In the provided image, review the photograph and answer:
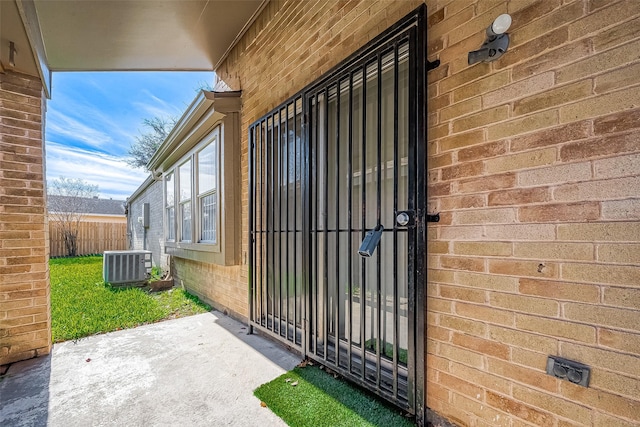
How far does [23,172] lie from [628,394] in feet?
13.6

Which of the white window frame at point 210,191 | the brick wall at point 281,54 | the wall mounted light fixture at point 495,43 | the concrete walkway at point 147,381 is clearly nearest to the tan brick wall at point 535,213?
the wall mounted light fixture at point 495,43

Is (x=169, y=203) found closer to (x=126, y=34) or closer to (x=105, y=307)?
(x=105, y=307)

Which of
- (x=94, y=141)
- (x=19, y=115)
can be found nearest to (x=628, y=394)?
(x=19, y=115)

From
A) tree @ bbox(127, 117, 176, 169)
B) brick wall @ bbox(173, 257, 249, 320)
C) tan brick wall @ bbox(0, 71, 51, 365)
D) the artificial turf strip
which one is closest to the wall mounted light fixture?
the artificial turf strip

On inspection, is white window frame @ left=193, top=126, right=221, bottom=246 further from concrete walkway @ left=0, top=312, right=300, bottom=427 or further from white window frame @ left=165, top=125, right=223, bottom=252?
concrete walkway @ left=0, top=312, right=300, bottom=427

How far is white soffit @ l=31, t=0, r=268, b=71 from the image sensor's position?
3102 mm

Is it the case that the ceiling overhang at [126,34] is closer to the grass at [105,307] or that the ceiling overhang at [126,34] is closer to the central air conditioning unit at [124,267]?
the grass at [105,307]

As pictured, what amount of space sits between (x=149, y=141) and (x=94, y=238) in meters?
5.39

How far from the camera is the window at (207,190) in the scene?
428 centimetres

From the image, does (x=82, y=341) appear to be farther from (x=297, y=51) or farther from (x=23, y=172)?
(x=297, y=51)

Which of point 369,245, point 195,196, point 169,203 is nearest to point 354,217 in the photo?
point 369,245

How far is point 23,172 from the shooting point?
267cm

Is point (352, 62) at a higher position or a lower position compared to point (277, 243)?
higher

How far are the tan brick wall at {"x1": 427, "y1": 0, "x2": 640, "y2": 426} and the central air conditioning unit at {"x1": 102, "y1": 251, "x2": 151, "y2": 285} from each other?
6203 mm
